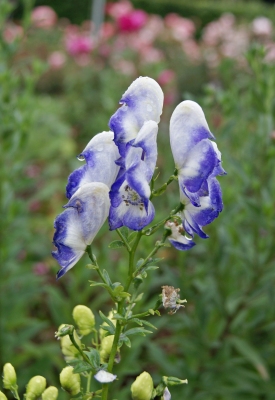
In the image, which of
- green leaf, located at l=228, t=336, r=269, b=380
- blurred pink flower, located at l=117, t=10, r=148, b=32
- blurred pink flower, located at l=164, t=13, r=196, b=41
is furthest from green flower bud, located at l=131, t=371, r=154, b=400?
blurred pink flower, located at l=164, t=13, r=196, b=41

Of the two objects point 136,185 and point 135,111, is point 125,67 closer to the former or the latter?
point 135,111

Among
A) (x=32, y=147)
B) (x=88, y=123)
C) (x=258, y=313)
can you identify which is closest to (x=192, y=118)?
(x=258, y=313)

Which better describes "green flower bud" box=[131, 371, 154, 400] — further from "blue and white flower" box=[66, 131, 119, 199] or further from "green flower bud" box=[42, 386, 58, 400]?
"blue and white flower" box=[66, 131, 119, 199]

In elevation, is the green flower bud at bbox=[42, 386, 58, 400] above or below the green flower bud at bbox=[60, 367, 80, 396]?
below

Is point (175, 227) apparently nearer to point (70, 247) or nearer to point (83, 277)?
point (70, 247)

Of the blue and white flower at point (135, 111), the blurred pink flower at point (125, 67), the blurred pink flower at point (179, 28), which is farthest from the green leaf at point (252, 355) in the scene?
the blurred pink flower at point (179, 28)

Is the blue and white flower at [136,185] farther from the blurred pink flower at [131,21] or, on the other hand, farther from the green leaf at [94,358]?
the blurred pink flower at [131,21]
